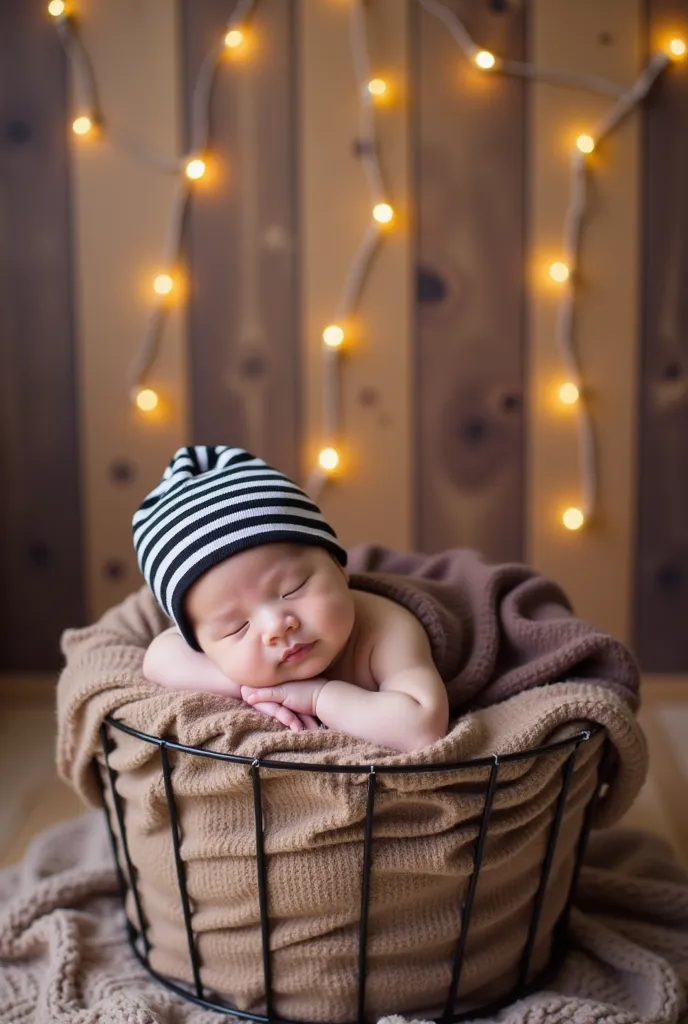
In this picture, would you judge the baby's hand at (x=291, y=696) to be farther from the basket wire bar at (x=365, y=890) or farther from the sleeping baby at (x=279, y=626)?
the basket wire bar at (x=365, y=890)

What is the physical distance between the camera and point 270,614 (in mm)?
898

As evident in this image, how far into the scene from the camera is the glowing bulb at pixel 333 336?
1.72 metres

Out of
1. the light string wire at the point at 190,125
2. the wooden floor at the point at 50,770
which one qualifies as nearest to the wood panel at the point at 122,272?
the light string wire at the point at 190,125

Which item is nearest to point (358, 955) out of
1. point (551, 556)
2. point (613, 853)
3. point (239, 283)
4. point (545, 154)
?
point (613, 853)

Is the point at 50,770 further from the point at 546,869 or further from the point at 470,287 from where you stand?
the point at 470,287

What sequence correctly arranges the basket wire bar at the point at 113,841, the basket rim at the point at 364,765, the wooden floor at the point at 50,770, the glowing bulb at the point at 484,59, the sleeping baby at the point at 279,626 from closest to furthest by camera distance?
the basket rim at the point at 364,765, the sleeping baby at the point at 279,626, the basket wire bar at the point at 113,841, the wooden floor at the point at 50,770, the glowing bulb at the point at 484,59

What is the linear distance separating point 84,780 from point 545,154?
3.88 feet

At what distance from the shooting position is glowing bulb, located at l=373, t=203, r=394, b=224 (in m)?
1.68

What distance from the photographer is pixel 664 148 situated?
5.55 feet

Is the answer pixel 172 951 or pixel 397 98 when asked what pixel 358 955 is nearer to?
pixel 172 951

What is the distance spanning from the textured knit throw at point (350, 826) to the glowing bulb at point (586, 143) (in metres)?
0.94

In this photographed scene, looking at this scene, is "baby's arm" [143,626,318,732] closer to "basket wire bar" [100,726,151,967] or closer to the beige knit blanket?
"basket wire bar" [100,726,151,967]

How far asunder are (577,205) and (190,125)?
1.99ft

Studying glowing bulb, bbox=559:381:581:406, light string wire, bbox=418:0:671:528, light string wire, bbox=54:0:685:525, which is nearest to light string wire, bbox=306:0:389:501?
light string wire, bbox=54:0:685:525
